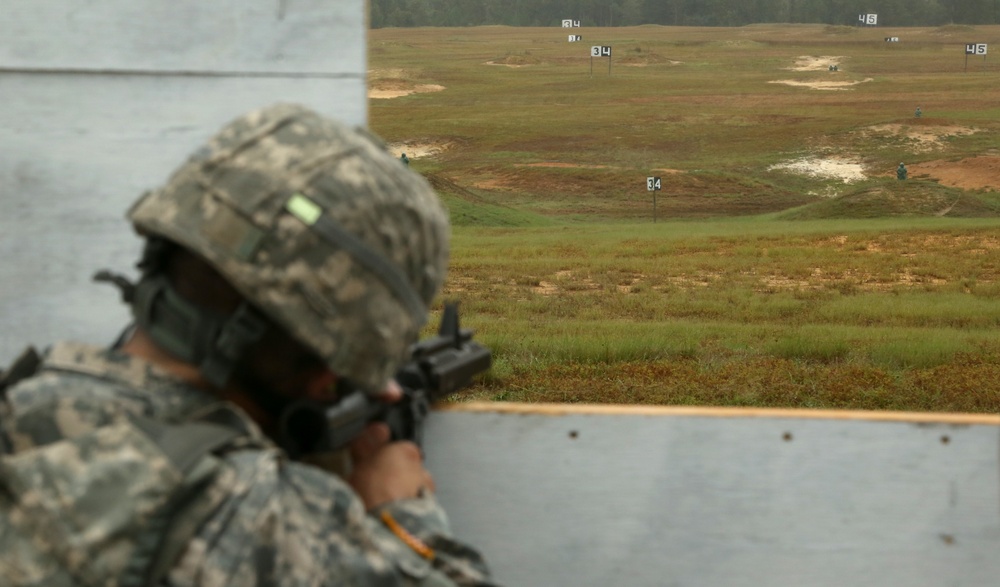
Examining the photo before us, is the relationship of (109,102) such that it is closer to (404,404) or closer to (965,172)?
(404,404)

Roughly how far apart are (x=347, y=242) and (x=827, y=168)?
1690 inches

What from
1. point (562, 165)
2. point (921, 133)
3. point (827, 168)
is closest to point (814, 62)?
point (921, 133)

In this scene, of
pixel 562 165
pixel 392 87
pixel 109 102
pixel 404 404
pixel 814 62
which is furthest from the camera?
pixel 814 62

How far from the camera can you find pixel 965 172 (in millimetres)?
38312

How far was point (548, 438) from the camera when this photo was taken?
3326 mm

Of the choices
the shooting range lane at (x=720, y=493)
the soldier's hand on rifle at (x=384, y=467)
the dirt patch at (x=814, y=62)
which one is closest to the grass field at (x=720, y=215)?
the dirt patch at (x=814, y=62)

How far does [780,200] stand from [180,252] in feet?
119

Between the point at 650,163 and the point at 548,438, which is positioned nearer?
the point at 548,438

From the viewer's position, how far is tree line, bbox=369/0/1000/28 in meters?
117

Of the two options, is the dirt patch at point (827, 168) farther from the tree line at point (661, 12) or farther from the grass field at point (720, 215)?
the tree line at point (661, 12)

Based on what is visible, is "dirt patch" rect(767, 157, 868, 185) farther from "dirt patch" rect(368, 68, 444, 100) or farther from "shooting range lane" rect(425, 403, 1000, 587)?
"shooting range lane" rect(425, 403, 1000, 587)

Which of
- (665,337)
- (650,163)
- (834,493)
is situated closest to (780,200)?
(650,163)

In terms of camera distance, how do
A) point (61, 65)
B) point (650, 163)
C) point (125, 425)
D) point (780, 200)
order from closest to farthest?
1. point (125, 425)
2. point (61, 65)
3. point (780, 200)
4. point (650, 163)

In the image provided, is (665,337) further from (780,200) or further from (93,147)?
(780,200)
